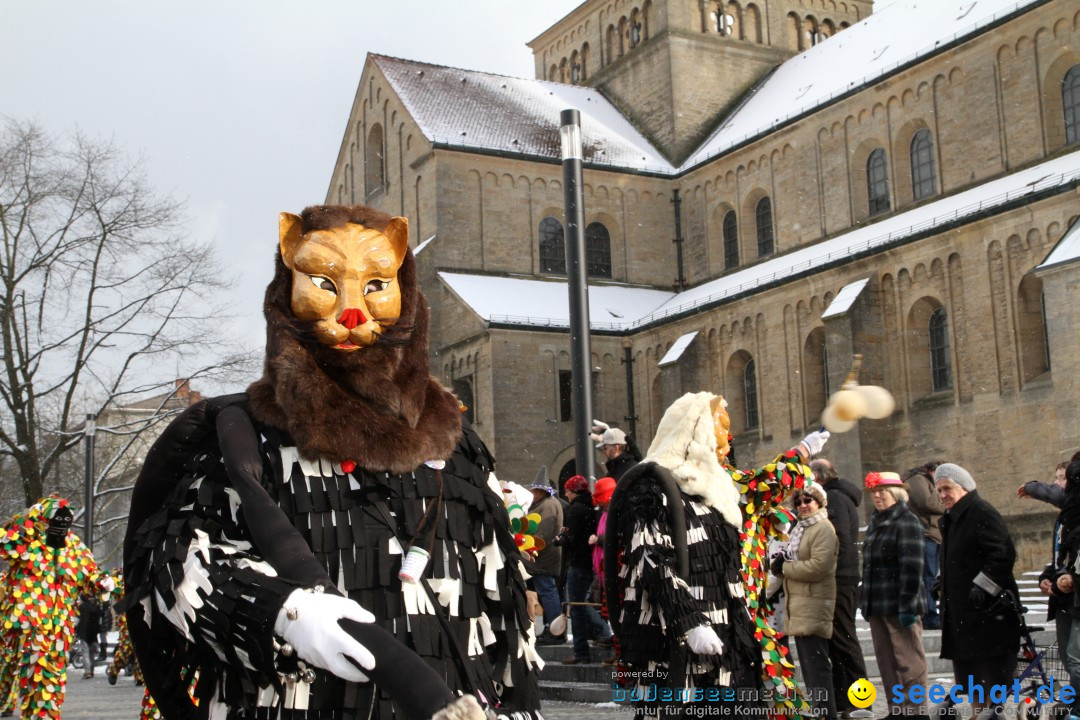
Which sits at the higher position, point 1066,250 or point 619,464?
point 1066,250

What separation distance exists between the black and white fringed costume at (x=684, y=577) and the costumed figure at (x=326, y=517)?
2.63m

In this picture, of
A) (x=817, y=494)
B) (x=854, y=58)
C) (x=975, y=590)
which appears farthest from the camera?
(x=854, y=58)

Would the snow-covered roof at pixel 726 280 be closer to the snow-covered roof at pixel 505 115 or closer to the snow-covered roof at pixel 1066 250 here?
the snow-covered roof at pixel 1066 250

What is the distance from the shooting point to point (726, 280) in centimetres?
3722

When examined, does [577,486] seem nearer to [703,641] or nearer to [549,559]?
[549,559]

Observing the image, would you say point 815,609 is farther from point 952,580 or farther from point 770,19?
point 770,19

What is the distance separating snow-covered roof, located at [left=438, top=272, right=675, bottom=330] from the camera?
3481 cm

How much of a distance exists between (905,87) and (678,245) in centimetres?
963

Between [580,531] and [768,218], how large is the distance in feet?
88.6

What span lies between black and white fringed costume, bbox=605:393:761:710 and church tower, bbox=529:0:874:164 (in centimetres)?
3538

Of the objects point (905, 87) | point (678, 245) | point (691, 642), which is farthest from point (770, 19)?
point (691, 642)

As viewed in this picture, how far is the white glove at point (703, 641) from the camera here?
5.39 meters

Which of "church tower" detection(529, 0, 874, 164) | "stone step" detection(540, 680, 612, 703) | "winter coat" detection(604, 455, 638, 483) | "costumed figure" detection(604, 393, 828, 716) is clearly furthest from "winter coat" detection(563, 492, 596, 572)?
"church tower" detection(529, 0, 874, 164)

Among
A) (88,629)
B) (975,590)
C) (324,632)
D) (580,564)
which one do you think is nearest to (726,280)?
(88,629)
